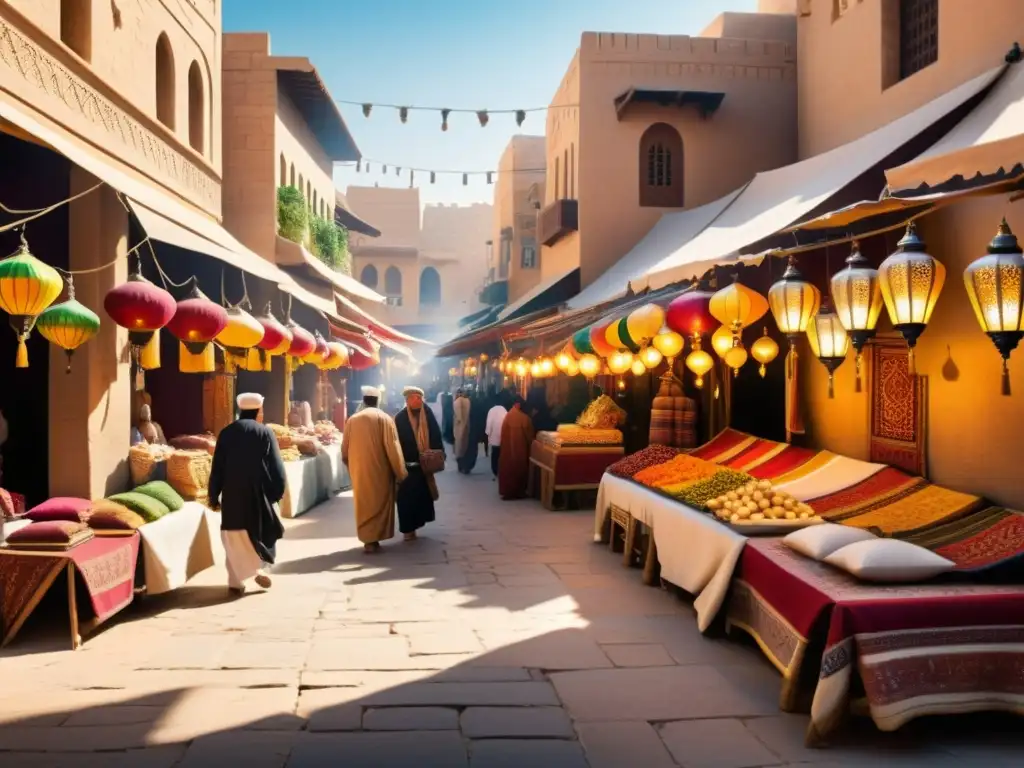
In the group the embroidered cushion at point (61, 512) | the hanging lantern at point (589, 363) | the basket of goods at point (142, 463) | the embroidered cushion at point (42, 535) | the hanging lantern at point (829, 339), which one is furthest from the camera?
the hanging lantern at point (589, 363)

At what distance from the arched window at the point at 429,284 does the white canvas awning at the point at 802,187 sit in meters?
31.5

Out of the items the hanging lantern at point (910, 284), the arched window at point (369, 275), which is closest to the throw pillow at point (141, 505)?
the hanging lantern at point (910, 284)

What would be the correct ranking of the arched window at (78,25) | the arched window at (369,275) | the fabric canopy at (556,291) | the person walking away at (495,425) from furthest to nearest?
the arched window at (369,275) < the fabric canopy at (556,291) < the person walking away at (495,425) < the arched window at (78,25)

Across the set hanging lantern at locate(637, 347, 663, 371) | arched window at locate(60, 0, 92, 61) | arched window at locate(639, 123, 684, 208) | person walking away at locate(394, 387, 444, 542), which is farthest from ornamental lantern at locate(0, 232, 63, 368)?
arched window at locate(639, 123, 684, 208)

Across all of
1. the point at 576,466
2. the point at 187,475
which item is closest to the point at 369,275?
the point at 576,466

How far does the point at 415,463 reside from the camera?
955 cm

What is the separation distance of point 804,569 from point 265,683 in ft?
9.80

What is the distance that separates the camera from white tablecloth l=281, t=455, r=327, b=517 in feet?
35.6

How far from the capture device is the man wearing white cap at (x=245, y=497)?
704 centimetres

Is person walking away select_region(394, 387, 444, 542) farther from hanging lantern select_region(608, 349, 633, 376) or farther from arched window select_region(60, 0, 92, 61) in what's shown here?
arched window select_region(60, 0, 92, 61)

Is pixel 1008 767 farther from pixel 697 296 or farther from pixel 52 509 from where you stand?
pixel 52 509

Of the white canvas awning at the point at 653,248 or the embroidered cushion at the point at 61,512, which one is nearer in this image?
the embroidered cushion at the point at 61,512

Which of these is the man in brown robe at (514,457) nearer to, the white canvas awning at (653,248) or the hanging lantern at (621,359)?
the white canvas awning at (653,248)

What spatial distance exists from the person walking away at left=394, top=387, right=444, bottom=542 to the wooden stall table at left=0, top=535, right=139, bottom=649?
3854mm
